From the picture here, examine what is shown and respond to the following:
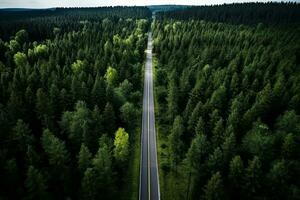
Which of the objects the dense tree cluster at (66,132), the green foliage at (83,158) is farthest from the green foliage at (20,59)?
the green foliage at (83,158)

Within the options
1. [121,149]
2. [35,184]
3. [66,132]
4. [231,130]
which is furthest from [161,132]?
[35,184]

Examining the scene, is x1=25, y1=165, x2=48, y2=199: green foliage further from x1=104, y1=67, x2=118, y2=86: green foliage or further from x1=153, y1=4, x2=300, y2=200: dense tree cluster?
x1=104, y1=67, x2=118, y2=86: green foliage

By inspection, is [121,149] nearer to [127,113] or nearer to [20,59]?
[127,113]

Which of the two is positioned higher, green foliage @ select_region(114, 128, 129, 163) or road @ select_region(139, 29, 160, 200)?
green foliage @ select_region(114, 128, 129, 163)

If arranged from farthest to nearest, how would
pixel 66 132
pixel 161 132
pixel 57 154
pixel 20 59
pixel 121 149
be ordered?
pixel 20 59
pixel 161 132
pixel 66 132
pixel 121 149
pixel 57 154

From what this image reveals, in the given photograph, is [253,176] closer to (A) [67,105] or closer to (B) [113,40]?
(A) [67,105]

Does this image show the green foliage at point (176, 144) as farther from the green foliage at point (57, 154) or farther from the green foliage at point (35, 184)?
the green foliage at point (35, 184)

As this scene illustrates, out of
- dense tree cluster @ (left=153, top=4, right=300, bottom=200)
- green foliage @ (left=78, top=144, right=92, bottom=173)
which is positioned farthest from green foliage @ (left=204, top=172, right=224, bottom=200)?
green foliage @ (left=78, top=144, right=92, bottom=173)

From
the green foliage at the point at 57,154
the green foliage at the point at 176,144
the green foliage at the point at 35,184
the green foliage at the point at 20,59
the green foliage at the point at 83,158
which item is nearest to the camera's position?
the green foliage at the point at 35,184

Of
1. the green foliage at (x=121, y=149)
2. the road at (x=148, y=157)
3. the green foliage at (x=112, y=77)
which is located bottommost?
the road at (x=148, y=157)
